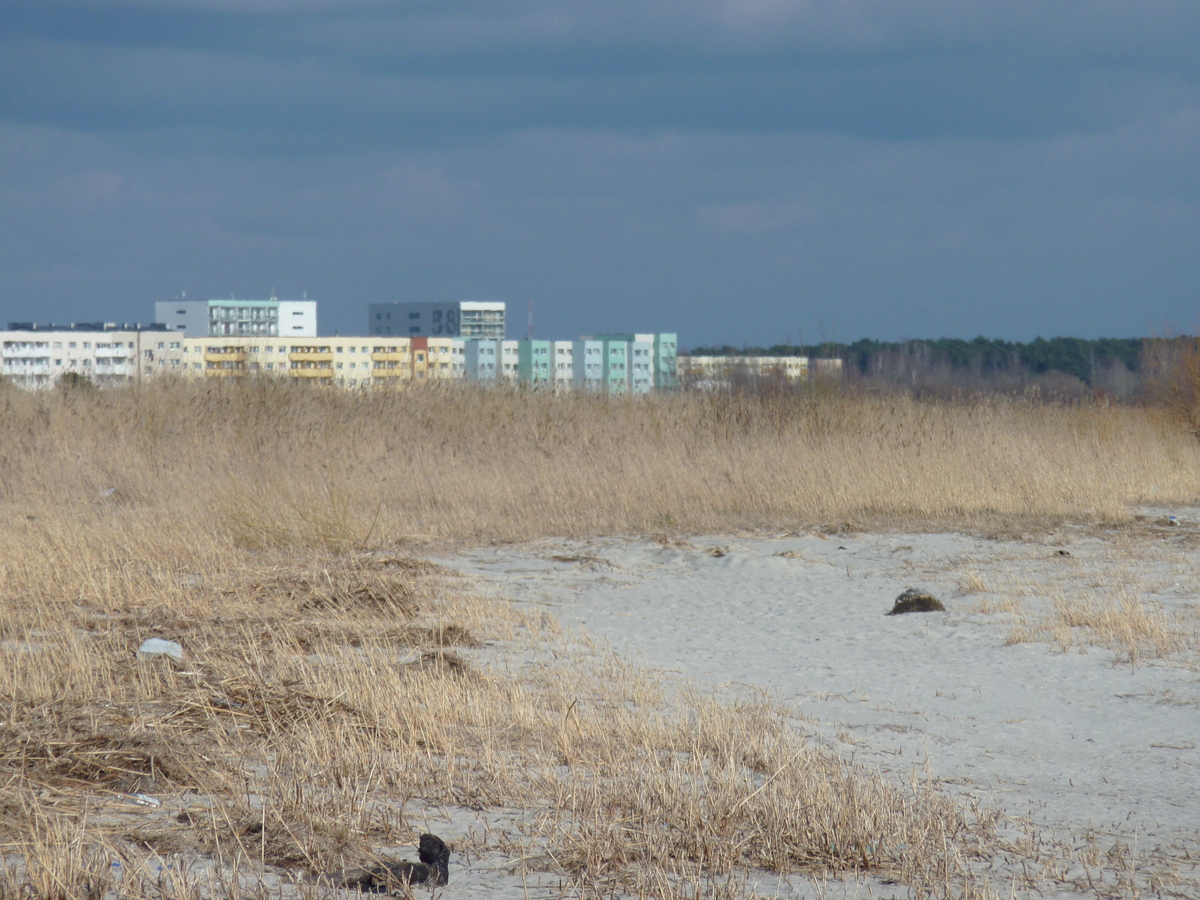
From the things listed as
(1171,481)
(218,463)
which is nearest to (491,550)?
(218,463)

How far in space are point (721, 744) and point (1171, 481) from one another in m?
14.0

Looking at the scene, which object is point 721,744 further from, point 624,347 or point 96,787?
point 624,347

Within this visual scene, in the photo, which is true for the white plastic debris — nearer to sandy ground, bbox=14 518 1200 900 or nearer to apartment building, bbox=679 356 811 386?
sandy ground, bbox=14 518 1200 900

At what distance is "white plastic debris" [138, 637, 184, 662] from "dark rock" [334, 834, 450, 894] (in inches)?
123

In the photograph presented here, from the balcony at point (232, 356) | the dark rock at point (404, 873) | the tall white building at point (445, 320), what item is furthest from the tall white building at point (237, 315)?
the dark rock at point (404, 873)

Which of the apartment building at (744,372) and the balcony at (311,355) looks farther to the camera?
the balcony at (311,355)

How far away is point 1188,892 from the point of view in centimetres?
354

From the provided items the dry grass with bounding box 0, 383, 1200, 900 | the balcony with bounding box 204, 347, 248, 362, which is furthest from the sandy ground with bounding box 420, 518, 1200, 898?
the balcony with bounding box 204, 347, 248, 362

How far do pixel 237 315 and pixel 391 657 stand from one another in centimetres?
12906

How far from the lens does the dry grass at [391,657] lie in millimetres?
3801

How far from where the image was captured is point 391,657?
6.59m

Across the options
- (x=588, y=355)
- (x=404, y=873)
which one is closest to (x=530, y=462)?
(x=404, y=873)

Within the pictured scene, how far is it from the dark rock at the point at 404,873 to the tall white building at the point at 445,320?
12496 centimetres

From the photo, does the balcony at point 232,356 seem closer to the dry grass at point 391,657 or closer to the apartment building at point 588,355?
the dry grass at point 391,657
